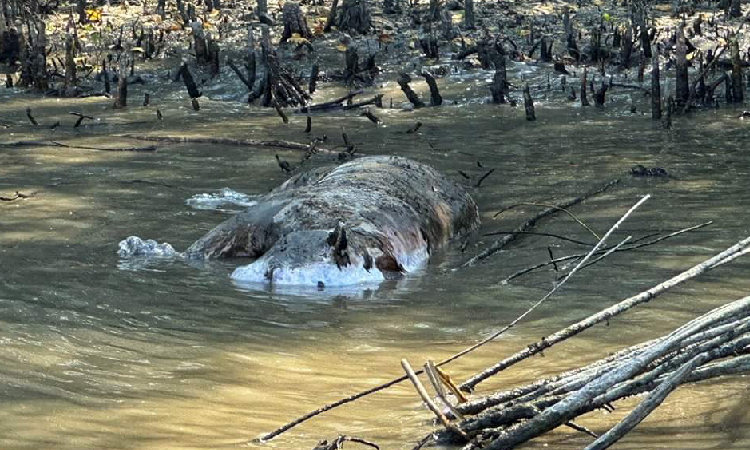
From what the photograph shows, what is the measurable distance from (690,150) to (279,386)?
Answer: 7381 millimetres

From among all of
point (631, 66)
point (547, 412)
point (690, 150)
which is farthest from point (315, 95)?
point (547, 412)

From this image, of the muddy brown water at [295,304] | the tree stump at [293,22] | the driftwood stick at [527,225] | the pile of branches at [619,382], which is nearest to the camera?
the pile of branches at [619,382]

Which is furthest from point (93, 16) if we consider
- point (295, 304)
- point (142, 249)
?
point (295, 304)

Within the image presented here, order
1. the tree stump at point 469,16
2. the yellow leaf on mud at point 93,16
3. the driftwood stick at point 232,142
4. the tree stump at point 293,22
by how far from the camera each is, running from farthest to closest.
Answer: the yellow leaf on mud at point 93,16
the tree stump at point 469,16
the tree stump at point 293,22
the driftwood stick at point 232,142

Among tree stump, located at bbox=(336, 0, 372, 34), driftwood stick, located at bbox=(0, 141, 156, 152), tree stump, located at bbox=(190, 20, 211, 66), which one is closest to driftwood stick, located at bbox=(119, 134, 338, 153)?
driftwood stick, located at bbox=(0, 141, 156, 152)

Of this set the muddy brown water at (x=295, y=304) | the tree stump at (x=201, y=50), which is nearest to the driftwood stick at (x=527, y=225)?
the muddy brown water at (x=295, y=304)

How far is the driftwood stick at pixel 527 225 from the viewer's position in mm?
7250

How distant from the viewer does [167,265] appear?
7.05 metres

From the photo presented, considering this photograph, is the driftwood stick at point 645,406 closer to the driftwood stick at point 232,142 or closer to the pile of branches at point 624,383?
the pile of branches at point 624,383

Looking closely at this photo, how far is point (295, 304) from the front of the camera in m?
6.12

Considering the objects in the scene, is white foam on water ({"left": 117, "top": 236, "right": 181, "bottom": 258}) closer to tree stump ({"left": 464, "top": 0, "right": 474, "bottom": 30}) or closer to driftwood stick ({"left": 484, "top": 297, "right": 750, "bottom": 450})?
driftwood stick ({"left": 484, "top": 297, "right": 750, "bottom": 450})

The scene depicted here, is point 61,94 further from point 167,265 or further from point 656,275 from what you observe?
point 656,275

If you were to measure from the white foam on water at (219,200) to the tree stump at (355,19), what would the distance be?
372 inches

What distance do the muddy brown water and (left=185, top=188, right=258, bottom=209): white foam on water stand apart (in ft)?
0.40
